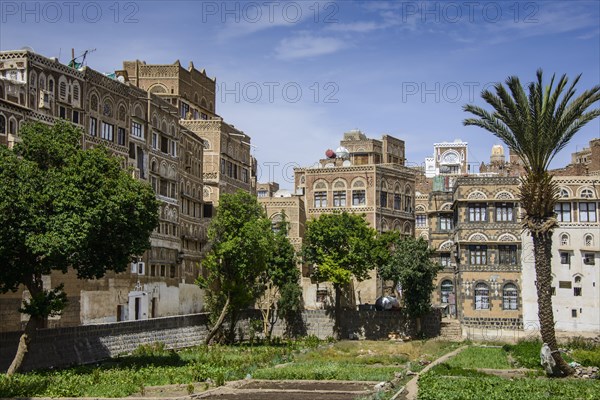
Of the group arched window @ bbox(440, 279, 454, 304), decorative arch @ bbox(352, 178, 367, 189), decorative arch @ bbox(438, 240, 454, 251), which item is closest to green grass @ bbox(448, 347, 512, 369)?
arched window @ bbox(440, 279, 454, 304)

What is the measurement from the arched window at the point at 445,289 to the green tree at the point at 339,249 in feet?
56.8

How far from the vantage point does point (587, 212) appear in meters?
69.0

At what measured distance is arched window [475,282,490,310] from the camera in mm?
69125

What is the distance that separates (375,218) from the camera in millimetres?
78500

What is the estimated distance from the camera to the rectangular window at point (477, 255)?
70.2m

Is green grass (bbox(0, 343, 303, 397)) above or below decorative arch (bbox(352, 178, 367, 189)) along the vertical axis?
below

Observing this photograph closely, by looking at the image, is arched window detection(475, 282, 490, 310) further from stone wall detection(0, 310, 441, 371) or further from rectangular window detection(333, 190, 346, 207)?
rectangular window detection(333, 190, 346, 207)

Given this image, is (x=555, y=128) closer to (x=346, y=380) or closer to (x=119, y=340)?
(x=346, y=380)

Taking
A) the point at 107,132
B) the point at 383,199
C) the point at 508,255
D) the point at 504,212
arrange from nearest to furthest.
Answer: the point at 107,132 → the point at 508,255 → the point at 504,212 → the point at 383,199

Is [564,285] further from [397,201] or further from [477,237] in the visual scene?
[397,201]

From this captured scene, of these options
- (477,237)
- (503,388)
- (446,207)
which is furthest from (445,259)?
(503,388)

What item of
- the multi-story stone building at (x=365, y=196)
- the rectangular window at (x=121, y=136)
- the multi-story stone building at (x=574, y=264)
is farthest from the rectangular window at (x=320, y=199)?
the rectangular window at (x=121, y=136)

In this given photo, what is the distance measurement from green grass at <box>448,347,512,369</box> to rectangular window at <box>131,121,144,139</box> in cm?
2660

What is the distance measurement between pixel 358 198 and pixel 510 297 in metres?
18.1
